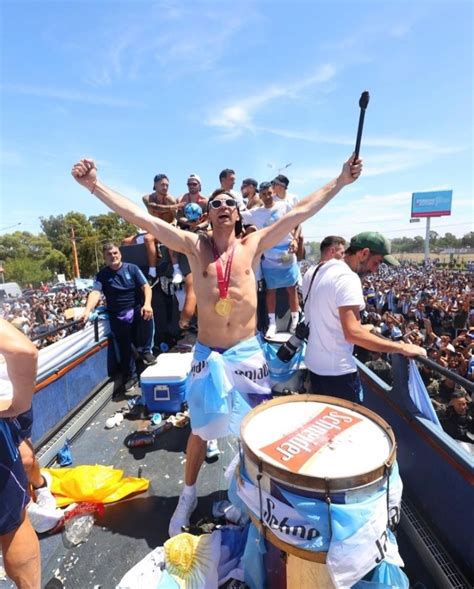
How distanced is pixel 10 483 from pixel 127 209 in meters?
1.63

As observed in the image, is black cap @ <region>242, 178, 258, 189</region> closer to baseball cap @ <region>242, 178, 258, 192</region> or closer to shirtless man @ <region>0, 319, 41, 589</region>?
baseball cap @ <region>242, 178, 258, 192</region>

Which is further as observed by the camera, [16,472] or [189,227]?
[189,227]

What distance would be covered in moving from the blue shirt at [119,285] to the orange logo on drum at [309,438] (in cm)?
335

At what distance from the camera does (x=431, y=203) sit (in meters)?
56.1

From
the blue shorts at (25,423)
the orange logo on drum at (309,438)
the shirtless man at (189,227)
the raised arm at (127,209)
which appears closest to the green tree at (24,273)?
the shirtless man at (189,227)

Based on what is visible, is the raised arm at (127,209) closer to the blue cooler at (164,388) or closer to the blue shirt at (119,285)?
the blue cooler at (164,388)

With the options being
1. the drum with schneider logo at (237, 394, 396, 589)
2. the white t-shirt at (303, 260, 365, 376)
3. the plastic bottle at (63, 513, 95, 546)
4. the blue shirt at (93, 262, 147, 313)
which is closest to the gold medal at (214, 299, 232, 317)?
the white t-shirt at (303, 260, 365, 376)

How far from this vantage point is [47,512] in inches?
95.1

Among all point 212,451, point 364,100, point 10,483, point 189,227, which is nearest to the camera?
point 10,483

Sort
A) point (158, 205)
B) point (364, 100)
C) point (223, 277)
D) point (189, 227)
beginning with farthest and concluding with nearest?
1. point (158, 205)
2. point (189, 227)
3. point (223, 277)
4. point (364, 100)

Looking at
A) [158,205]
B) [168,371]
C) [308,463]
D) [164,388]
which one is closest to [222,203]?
[308,463]

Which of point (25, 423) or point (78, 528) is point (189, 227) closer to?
point (25, 423)

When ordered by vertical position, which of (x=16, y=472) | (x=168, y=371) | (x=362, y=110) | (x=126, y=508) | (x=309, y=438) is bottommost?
(x=126, y=508)

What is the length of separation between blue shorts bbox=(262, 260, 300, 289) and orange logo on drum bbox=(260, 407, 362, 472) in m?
3.39
